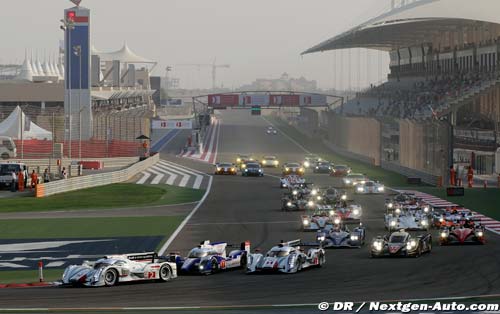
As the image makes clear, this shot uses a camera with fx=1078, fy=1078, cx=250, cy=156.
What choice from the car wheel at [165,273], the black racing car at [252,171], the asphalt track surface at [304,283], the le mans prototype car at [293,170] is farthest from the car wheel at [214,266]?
the le mans prototype car at [293,170]

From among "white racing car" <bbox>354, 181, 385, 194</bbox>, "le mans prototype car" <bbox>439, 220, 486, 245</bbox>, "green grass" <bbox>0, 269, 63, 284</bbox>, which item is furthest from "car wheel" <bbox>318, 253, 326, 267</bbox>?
"white racing car" <bbox>354, 181, 385, 194</bbox>

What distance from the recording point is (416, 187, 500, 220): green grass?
167 feet

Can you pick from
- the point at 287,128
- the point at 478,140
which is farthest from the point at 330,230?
the point at 287,128

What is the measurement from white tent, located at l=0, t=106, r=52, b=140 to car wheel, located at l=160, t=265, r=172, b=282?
53.7 metres

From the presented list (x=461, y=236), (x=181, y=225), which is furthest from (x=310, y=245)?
(x=181, y=225)

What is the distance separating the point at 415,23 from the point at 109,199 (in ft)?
168

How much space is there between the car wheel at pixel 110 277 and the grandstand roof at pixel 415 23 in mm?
59255

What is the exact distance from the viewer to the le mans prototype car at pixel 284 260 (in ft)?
97.0

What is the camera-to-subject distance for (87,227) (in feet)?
149

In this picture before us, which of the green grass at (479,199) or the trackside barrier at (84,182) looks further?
the trackside barrier at (84,182)

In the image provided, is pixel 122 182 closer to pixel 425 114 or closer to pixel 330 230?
pixel 425 114

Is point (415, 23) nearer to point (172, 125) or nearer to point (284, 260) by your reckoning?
point (172, 125)

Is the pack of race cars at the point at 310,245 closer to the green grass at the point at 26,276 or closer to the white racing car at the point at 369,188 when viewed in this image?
the green grass at the point at 26,276

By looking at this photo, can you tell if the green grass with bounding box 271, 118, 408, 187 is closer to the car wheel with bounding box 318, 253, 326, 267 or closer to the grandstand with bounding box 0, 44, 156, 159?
the grandstand with bounding box 0, 44, 156, 159
